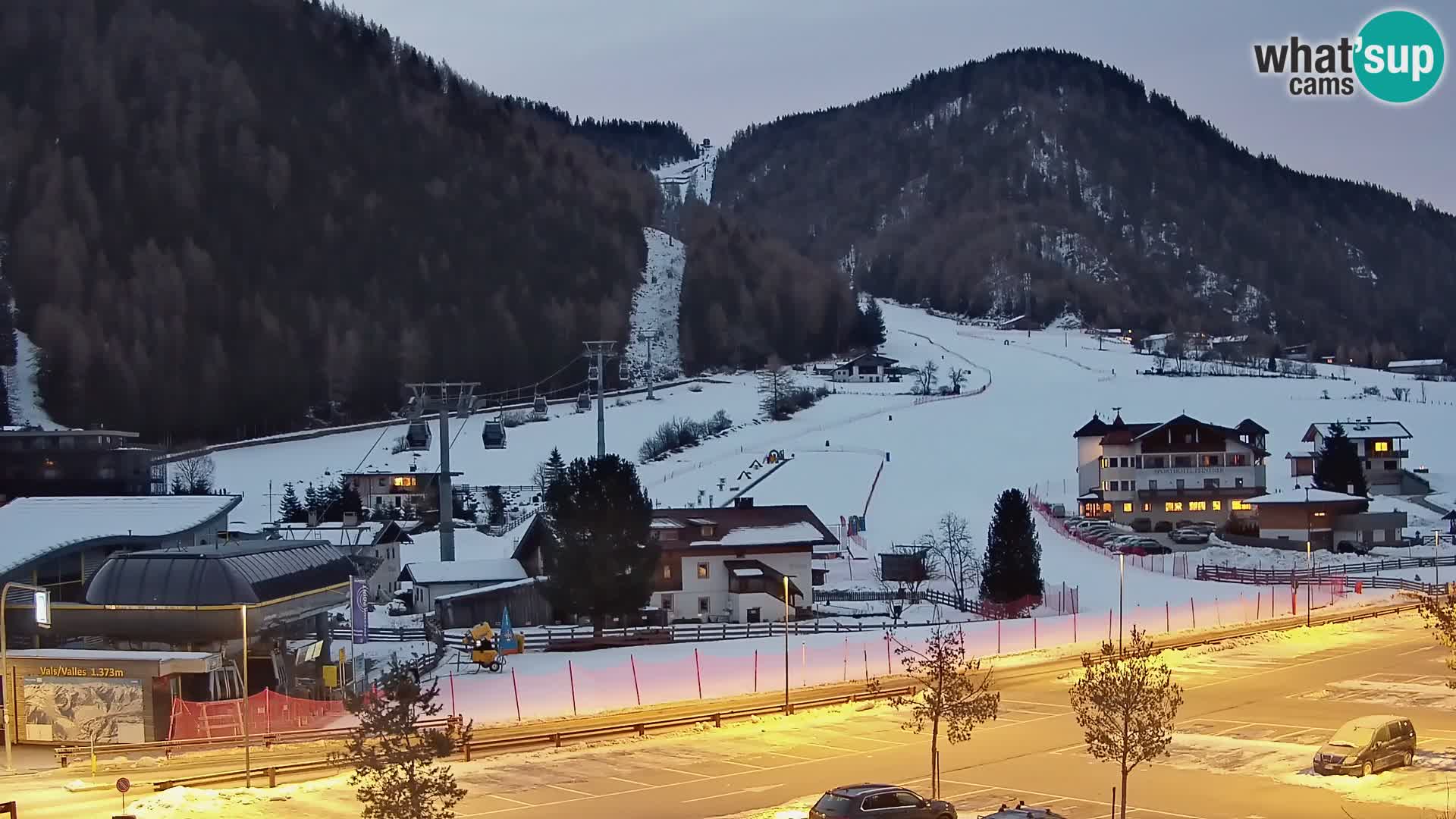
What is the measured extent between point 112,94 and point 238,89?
15424 mm

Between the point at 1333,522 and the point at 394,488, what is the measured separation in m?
52.5

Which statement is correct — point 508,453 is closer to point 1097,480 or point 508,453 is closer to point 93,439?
point 93,439

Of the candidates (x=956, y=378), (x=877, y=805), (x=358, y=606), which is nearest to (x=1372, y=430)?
(x=956, y=378)

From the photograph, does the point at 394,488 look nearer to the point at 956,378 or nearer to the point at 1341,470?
the point at 1341,470

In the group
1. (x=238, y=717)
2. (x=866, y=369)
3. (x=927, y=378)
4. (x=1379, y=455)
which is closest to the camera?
(x=238, y=717)

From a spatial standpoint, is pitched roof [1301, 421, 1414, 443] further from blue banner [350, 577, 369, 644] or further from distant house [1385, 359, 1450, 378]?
distant house [1385, 359, 1450, 378]

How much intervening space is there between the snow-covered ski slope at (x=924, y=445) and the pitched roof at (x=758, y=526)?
208 inches

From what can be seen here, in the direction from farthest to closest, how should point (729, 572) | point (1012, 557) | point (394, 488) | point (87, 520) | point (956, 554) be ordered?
point (394, 488) → point (956, 554) → point (1012, 557) → point (729, 572) → point (87, 520)

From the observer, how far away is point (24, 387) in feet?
411

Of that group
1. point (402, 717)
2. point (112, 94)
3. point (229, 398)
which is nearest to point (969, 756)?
point (402, 717)

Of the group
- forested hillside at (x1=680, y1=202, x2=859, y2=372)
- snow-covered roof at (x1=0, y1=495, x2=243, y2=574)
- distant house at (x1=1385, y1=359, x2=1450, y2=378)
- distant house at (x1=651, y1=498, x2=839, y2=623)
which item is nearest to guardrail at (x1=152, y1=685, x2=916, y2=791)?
distant house at (x1=651, y1=498, x2=839, y2=623)

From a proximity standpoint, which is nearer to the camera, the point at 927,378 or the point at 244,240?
the point at 927,378

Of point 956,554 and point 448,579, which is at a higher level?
point 448,579

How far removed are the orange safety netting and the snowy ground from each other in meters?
94.2
